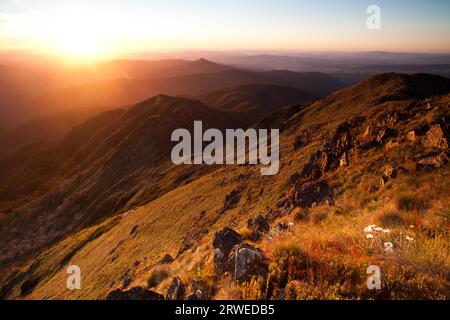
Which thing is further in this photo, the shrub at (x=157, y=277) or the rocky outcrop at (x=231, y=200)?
the rocky outcrop at (x=231, y=200)

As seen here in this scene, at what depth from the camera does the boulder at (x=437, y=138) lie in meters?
16.8

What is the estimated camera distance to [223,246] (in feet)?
35.3

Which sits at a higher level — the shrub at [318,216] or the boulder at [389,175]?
the boulder at [389,175]

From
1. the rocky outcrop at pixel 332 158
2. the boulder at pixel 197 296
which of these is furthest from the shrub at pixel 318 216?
the rocky outcrop at pixel 332 158

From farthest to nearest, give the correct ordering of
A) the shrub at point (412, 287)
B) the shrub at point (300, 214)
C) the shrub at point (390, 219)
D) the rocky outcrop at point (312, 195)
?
the rocky outcrop at point (312, 195), the shrub at point (300, 214), the shrub at point (390, 219), the shrub at point (412, 287)

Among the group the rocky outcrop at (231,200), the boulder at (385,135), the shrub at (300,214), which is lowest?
the rocky outcrop at (231,200)

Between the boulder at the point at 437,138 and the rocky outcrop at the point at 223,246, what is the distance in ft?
42.1

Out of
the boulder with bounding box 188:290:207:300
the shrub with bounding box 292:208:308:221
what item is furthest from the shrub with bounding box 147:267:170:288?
the shrub with bounding box 292:208:308:221

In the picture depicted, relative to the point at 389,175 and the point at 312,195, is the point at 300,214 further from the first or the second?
the point at 389,175

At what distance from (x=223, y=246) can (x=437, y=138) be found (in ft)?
47.9

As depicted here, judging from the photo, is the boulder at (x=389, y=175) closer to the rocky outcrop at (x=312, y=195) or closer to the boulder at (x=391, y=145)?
→ the rocky outcrop at (x=312, y=195)

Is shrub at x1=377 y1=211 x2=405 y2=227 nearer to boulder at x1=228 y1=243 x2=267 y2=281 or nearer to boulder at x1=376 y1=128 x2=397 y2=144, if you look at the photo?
boulder at x1=228 y1=243 x2=267 y2=281

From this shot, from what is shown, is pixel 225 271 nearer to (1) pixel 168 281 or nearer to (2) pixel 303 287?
(2) pixel 303 287

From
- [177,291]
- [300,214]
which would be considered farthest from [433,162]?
[177,291]
